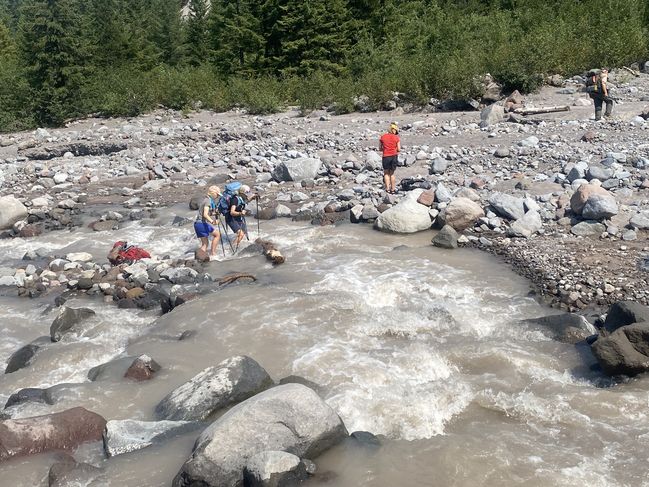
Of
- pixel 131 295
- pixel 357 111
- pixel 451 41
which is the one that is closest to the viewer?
pixel 131 295

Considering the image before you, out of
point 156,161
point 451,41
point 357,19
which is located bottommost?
point 156,161

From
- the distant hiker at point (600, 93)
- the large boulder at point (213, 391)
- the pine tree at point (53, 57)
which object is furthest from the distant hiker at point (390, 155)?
the pine tree at point (53, 57)

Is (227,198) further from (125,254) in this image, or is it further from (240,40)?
(240,40)

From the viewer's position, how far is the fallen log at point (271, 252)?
11821 mm

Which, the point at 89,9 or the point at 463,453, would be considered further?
the point at 89,9

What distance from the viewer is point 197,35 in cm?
5384

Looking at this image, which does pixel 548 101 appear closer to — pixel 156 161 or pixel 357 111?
pixel 357 111

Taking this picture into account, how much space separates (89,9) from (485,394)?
65708 mm

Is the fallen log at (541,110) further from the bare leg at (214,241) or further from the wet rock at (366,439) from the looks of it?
the wet rock at (366,439)

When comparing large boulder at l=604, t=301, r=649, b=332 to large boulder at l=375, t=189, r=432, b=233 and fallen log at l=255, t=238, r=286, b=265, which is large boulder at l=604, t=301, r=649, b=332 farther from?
fallen log at l=255, t=238, r=286, b=265

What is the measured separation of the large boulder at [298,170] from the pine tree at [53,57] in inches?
731

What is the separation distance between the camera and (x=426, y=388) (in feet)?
24.4

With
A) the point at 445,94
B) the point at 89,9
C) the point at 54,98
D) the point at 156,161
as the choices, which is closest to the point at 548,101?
the point at 445,94

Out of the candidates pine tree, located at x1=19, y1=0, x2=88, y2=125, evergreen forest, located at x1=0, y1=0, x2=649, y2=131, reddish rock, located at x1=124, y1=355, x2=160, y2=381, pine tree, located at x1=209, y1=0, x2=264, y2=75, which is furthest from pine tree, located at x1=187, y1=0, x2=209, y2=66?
reddish rock, located at x1=124, y1=355, x2=160, y2=381
